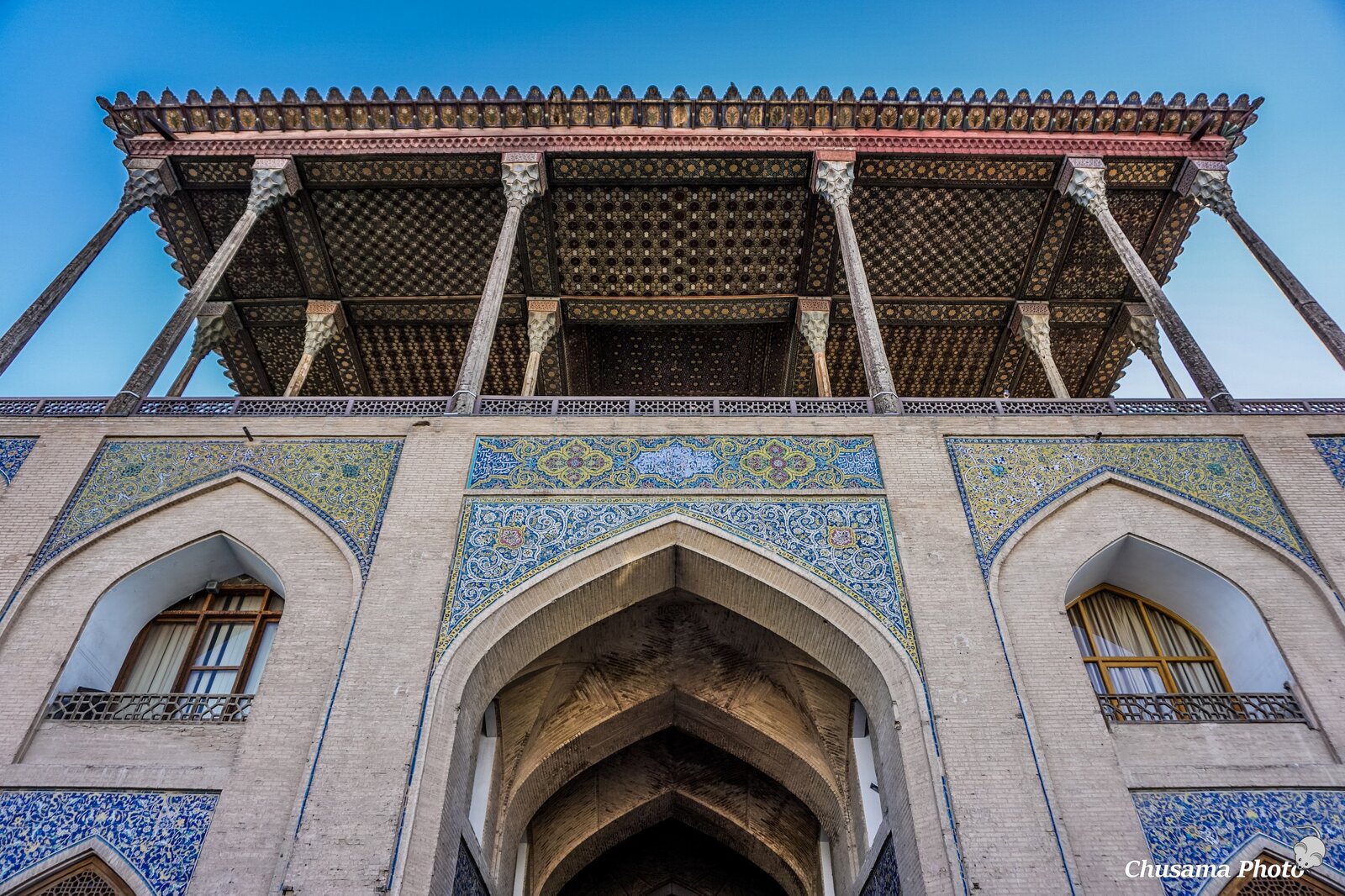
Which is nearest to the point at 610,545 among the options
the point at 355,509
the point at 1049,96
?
the point at 355,509

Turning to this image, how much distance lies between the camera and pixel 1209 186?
987cm

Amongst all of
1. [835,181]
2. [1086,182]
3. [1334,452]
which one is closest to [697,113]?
[835,181]

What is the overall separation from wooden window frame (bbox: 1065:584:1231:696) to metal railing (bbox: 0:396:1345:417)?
1.56m

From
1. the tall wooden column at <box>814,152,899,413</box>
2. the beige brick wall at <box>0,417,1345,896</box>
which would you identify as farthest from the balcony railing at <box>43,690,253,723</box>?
the tall wooden column at <box>814,152,899,413</box>

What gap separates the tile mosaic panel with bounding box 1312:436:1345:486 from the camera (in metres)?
7.27

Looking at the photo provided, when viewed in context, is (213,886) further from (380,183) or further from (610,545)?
(380,183)

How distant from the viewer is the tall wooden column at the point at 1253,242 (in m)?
8.21

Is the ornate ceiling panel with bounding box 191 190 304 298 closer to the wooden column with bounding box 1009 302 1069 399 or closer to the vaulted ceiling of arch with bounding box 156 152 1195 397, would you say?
the vaulted ceiling of arch with bounding box 156 152 1195 397

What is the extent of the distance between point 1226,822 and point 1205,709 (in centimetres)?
90

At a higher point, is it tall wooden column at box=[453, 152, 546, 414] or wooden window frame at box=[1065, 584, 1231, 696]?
tall wooden column at box=[453, 152, 546, 414]

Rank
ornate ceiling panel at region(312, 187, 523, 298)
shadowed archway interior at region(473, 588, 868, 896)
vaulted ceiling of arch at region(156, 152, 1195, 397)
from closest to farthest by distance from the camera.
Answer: shadowed archway interior at region(473, 588, 868, 896) < vaulted ceiling of arch at region(156, 152, 1195, 397) < ornate ceiling panel at region(312, 187, 523, 298)

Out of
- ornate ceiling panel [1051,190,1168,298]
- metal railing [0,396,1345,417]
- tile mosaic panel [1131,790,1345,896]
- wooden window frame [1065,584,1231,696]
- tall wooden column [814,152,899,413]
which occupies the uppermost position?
→ ornate ceiling panel [1051,190,1168,298]

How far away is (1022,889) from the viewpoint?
5082 millimetres

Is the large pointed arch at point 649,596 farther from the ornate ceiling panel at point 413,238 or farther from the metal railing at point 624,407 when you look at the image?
the ornate ceiling panel at point 413,238
